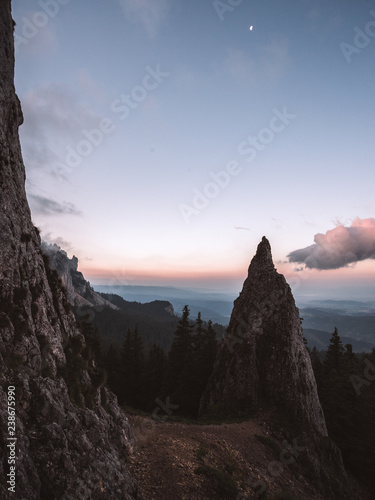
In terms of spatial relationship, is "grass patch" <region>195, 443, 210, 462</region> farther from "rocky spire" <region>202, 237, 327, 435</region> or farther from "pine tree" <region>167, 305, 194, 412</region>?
"pine tree" <region>167, 305, 194, 412</region>

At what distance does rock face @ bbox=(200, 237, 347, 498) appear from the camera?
23875 mm

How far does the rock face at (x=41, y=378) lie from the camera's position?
8000mm

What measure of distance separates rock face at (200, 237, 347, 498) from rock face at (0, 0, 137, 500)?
Answer: 17046 millimetres

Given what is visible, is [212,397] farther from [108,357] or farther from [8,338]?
[8,338]

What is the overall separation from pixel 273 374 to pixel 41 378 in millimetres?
24968

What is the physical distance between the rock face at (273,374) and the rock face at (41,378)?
55.9 ft

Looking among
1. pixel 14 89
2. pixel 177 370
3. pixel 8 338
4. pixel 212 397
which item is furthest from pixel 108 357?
pixel 14 89

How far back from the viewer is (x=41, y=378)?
1041 cm

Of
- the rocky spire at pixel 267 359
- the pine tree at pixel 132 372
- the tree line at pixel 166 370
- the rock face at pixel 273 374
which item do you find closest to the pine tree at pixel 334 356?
the rock face at pixel 273 374

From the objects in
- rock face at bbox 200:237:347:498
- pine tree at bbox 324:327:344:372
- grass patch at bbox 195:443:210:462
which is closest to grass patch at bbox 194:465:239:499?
grass patch at bbox 195:443:210:462

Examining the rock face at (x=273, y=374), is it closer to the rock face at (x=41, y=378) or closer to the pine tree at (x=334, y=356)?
the pine tree at (x=334, y=356)

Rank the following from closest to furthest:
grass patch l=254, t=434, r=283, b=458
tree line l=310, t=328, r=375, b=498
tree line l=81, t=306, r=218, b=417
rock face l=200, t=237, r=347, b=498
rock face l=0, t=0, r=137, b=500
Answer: rock face l=0, t=0, r=137, b=500 < grass patch l=254, t=434, r=283, b=458 < rock face l=200, t=237, r=347, b=498 < tree line l=310, t=328, r=375, b=498 < tree line l=81, t=306, r=218, b=417

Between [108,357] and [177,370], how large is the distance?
14141 mm

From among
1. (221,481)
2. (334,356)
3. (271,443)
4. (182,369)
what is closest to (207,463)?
(221,481)
